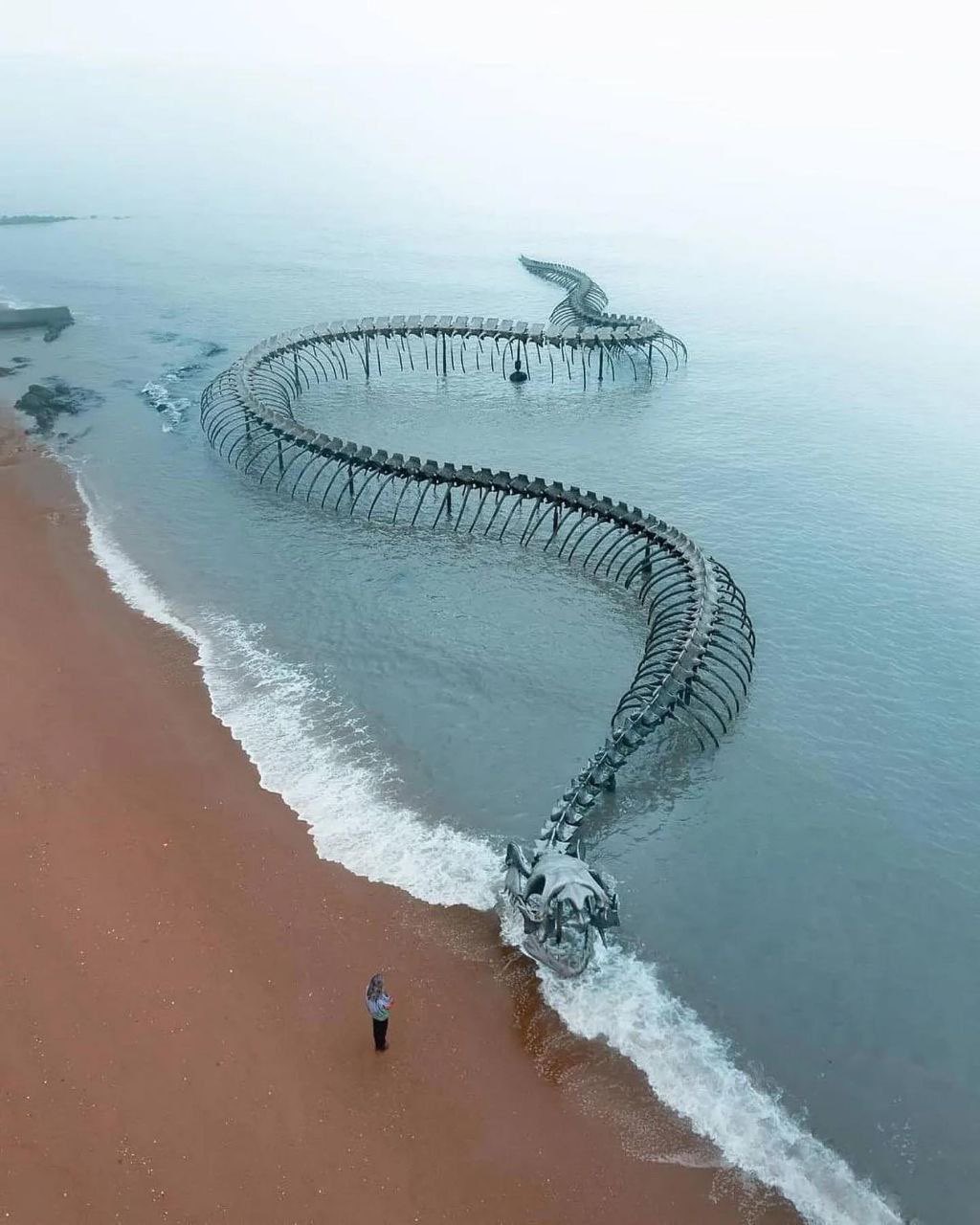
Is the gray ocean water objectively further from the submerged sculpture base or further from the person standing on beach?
the person standing on beach

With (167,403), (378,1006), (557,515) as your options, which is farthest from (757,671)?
(167,403)

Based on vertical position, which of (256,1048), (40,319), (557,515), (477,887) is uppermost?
(40,319)

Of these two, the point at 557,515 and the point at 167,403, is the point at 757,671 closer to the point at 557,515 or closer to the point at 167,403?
the point at 557,515

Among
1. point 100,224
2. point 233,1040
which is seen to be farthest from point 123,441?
point 100,224

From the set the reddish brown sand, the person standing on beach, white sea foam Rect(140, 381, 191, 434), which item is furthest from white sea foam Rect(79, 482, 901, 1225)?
white sea foam Rect(140, 381, 191, 434)

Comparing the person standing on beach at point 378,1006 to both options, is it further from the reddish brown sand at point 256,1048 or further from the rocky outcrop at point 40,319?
the rocky outcrop at point 40,319

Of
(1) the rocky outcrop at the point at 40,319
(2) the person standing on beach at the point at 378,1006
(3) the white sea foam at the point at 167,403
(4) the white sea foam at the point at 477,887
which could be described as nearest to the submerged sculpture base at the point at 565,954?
(4) the white sea foam at the point at 477,887
